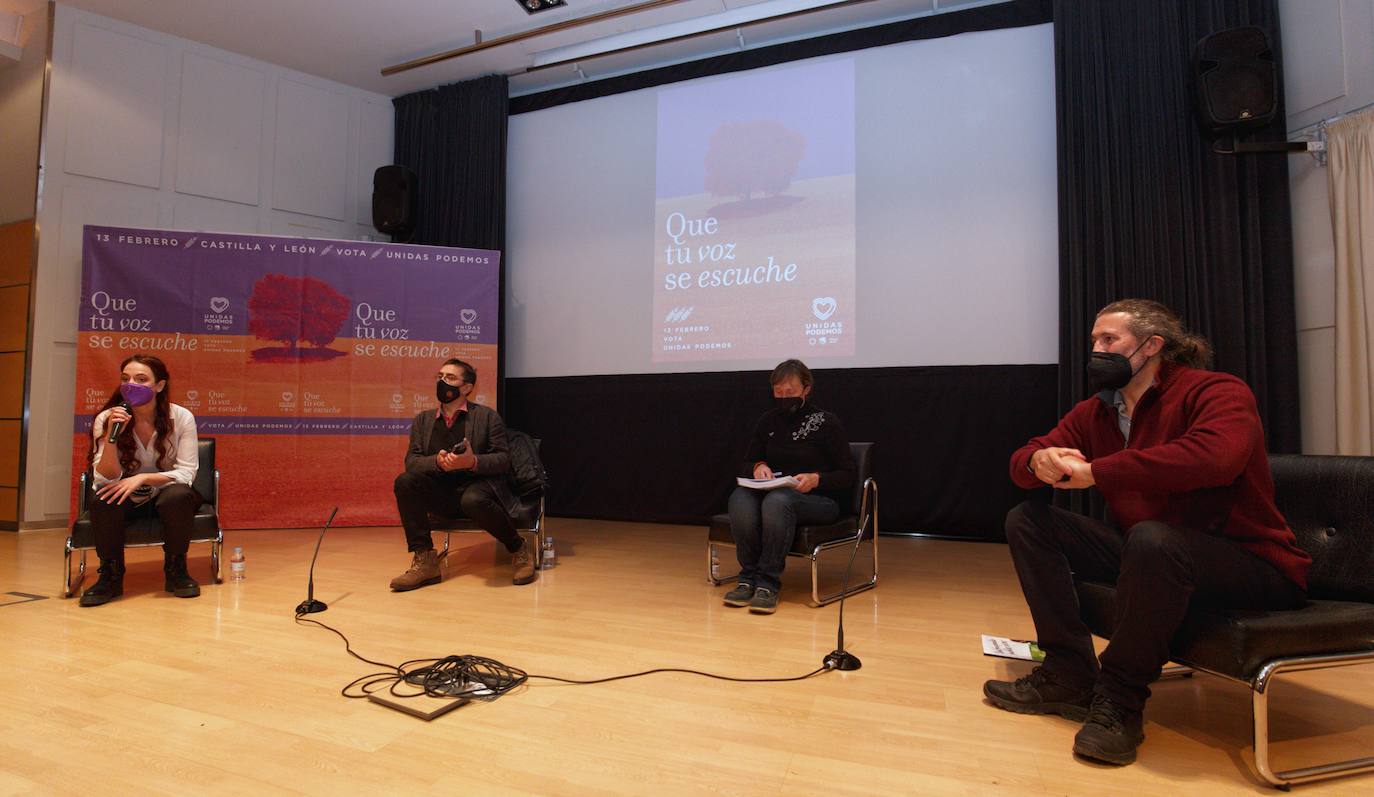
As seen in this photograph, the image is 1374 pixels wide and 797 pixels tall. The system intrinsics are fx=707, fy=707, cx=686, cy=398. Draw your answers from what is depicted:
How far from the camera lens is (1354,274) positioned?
12.4 ft

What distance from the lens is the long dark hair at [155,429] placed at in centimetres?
321

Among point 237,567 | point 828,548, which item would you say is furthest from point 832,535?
point 237,567

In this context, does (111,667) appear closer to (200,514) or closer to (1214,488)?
(200,514)

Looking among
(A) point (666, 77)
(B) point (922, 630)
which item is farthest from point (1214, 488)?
(A) point (666, 77)

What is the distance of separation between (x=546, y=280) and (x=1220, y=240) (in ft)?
16.2

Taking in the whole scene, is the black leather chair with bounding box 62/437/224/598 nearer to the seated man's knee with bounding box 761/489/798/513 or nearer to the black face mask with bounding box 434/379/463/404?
the black face mask with bounding box 434/379/463/404

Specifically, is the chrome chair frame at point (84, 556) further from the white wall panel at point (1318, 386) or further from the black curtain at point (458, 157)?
the white wall panel at point (1318, 386)

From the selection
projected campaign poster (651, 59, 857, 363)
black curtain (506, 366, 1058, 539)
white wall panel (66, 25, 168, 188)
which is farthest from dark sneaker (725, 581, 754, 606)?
white wall panel (66, 25, 168, 188)

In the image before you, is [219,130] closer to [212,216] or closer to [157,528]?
[212,216]

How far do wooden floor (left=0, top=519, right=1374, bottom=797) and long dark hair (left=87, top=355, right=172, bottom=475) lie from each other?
630 mm

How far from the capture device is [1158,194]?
4.48m

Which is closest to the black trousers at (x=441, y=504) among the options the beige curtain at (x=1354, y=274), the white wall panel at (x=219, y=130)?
the white wall panel at (x=219, y=130)

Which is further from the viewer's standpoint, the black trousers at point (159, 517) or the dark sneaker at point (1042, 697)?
the black trousers at point (159, 517)

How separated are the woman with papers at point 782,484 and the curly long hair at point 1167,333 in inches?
62.2
